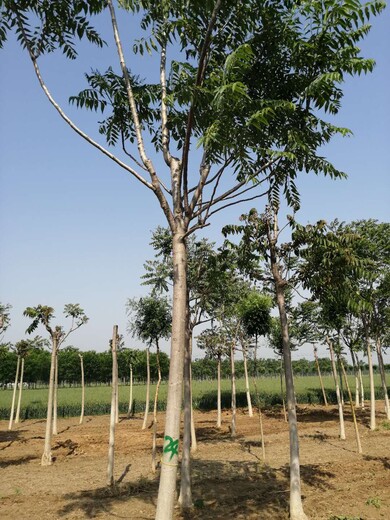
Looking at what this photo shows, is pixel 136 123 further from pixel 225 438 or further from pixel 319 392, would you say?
pixel 319 392

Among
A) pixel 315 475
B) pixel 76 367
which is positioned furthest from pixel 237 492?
pixel 76 367

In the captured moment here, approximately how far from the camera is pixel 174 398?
5043 mm

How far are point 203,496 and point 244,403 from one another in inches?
1393

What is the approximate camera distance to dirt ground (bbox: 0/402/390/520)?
34.9 feet

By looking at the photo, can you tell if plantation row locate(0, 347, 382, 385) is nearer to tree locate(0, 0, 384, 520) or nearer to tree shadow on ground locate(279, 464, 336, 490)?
tree shadow on ground locate(279, 464, 336, 490)

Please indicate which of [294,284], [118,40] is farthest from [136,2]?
[294,284]

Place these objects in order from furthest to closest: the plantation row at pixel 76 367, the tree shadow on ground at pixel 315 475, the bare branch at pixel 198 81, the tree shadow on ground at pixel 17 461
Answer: the plantation row at pixel 76 367, the tree shadow on ground at pixel 17 461, the tree shadow on ground at pixel 315 475, the bare branch at pixel 198 81

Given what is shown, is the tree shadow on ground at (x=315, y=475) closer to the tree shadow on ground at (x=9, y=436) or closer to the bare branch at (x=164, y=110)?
the bare branch at (x=164, y=110)

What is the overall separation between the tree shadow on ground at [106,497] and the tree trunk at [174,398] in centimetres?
689

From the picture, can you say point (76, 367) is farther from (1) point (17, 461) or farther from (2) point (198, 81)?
(2) point (198, 81)

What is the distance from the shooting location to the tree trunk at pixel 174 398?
4711 mm

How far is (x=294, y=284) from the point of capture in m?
10.9

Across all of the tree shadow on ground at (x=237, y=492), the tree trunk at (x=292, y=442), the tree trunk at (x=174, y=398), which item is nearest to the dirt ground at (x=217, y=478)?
the tree shadow on ground at (x=237, y=492)

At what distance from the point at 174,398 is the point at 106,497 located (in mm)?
9376
